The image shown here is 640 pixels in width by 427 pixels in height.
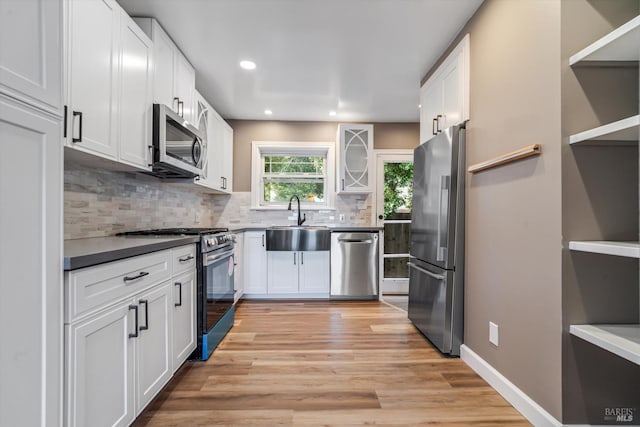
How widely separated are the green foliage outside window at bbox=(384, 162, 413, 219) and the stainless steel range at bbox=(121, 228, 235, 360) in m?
2.54

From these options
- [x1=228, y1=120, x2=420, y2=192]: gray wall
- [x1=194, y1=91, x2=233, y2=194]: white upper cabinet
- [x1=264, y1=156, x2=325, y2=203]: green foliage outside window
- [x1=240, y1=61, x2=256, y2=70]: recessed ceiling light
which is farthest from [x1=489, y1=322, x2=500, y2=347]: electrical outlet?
[x1=228, y1=120, x2=420, y2=192]: gray wall

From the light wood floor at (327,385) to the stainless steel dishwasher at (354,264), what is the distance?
1.04m

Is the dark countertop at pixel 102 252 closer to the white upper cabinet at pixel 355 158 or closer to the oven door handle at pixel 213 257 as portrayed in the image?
the oven door handle at pixel 213 257

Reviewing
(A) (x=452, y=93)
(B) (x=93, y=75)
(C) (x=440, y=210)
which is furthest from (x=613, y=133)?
(B) (x=93, y=75)

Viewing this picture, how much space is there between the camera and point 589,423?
1.35 m

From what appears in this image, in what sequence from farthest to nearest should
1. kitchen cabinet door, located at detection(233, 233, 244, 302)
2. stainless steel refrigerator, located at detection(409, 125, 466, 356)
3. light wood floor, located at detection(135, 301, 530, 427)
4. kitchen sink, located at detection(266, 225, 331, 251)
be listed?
kitchen sink, located at detection(266, 225, 331, 251)
kitchen cabinet door, located at detection(233, 233, 244, 302)
stainless steel refrigerator, located at detection(409, 125, 466, 356)
light wood floor, located at detection(135, 301, 530, 427)

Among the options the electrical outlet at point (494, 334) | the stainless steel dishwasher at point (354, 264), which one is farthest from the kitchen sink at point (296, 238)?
the electrical outlet at point (494, 334)

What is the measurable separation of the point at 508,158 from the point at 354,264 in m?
2.47

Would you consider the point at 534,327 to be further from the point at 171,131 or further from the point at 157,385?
the point at 171,131

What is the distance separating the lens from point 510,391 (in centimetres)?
172

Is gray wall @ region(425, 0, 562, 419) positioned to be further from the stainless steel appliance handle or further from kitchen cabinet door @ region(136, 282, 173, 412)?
kitchen cabinet door @ region(136, 282, 173, 412)

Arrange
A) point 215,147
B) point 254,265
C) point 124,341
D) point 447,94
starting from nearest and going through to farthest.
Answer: point 124,341 < point 447,94 < point 215,147 < point 254,265

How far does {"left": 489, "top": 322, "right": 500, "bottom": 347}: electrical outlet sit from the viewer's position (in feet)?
6.15

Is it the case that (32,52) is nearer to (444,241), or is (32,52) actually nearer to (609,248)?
(609,248)
